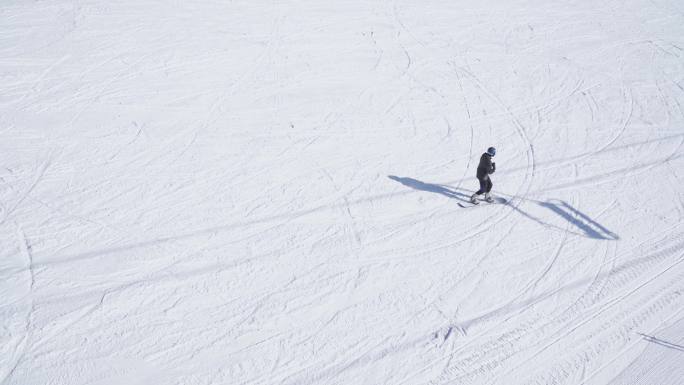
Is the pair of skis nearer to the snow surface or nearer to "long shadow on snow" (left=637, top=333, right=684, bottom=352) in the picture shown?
the snow surface

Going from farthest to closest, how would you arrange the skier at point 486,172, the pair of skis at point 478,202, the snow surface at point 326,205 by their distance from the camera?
the pair of skis at point 478,202 < the skier at point 486,172 < the snow surface at point 326,205

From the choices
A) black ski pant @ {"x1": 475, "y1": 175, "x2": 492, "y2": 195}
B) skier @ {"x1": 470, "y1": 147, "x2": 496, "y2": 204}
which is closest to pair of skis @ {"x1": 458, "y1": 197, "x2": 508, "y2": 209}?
skier @ {"x1": 470, "y1": 147, "x2": 496, "y2": 204}

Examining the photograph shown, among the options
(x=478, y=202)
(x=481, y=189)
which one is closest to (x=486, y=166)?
(x=481, y=189)

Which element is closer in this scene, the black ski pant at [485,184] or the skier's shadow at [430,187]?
the black ski pant at [485,184]

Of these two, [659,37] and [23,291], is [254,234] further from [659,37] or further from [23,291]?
[659,37]

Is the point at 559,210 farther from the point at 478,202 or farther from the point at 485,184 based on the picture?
the point at 485,184

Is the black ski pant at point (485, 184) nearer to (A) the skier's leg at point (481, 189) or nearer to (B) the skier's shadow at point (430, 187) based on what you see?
(A) the skier's leg at point (481, 189)

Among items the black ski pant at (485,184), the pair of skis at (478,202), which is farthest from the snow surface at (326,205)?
the black ski pant at (485,184)
